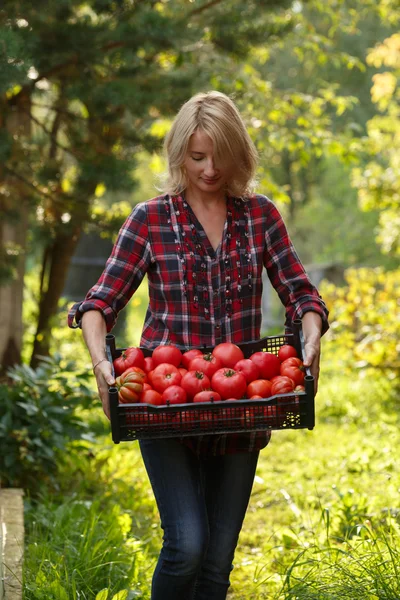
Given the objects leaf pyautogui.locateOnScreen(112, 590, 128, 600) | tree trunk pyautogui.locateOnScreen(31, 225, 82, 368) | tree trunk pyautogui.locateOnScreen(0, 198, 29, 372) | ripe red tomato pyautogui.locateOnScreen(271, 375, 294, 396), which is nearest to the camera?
ripe red tomato pyautogui.locateOnScreen(271, 375, 294, 396)

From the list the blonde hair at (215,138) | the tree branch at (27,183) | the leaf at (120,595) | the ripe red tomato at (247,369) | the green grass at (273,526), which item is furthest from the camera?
the tree branch at (27,183)

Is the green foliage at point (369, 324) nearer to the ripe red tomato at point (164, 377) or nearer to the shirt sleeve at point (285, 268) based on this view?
the shirt sleeve at point (285, 268)

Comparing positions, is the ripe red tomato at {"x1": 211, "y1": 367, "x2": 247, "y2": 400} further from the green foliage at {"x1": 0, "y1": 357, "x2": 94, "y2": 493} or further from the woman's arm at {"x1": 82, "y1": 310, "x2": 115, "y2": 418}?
the green foliage at {"x1": 0, "y1": 357, "x2": 94, "y2": 493}

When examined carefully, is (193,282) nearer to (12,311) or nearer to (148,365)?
(148,365)

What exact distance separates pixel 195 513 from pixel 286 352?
1.94 ft

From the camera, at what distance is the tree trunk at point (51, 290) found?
7.88 m

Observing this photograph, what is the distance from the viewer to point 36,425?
Answer: 5484 millimetres

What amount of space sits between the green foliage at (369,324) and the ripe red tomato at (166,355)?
635 cm

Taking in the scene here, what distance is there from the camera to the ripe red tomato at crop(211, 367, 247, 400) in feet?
9.30

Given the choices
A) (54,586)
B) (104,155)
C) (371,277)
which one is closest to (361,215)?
(371,277)

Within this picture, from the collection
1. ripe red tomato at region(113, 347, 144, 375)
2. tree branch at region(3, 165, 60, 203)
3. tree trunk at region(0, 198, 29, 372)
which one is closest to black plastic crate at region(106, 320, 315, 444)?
ripe red tomato at region(113, 347, 144, 375)

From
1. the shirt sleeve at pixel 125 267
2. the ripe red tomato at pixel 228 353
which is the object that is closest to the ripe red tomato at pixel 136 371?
the ripe red tomato at pixel 228 353

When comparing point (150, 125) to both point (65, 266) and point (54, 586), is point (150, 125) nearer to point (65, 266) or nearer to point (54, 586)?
point (65, 266)

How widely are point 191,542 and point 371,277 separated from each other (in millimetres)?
8025
